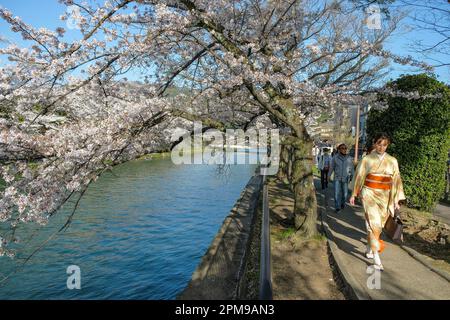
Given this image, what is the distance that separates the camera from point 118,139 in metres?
5.06

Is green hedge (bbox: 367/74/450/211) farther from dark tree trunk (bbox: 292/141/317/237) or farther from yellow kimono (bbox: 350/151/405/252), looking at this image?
yellow kimono (bbox: 350/151/405/252)

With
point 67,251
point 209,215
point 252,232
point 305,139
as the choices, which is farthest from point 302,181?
point 209,215

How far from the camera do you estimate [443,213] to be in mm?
10062

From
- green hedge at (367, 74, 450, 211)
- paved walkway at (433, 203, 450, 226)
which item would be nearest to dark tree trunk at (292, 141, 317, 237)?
green hedge at (367, 74, 450, 211)

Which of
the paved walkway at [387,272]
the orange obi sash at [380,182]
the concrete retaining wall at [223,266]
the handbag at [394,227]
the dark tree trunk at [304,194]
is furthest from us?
the dark tree trunk at [304,194]

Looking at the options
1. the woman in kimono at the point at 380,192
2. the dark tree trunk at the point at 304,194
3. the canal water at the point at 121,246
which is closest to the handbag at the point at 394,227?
the woman in kimono at the point at 380,192

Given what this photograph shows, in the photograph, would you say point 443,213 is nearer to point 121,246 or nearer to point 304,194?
point 304,194

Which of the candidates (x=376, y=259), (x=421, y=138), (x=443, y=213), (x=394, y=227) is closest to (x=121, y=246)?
(x=376, y=259)

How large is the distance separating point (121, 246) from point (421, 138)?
9.09m

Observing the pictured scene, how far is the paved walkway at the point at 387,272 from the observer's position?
445cm

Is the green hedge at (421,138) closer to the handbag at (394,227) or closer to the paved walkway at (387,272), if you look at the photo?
Answer: the paved walkway at (387,272)

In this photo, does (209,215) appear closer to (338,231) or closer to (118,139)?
(338,231)

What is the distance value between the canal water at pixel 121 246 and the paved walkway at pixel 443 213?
5.86 meters

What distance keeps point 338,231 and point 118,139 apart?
497cm
